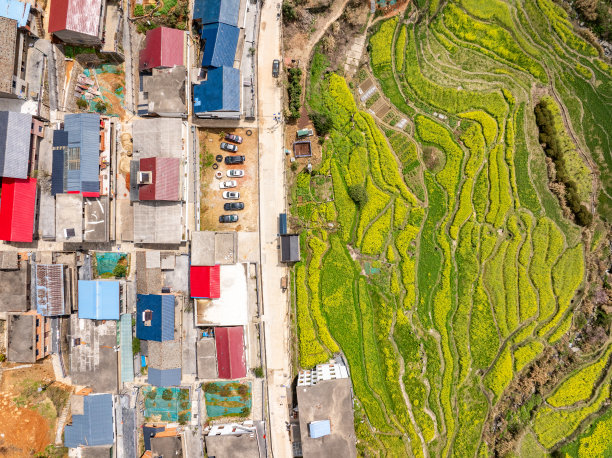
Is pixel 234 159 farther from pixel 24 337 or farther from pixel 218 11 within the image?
pixel 24 337

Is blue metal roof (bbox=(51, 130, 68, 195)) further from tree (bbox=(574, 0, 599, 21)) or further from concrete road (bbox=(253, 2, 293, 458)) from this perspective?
tree (bbox=(574, 0, 599, 21))

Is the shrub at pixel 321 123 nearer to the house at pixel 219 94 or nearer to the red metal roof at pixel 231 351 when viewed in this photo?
the house at pixel 219 94

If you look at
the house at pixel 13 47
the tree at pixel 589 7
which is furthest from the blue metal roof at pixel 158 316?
the tree at pixel 589 7

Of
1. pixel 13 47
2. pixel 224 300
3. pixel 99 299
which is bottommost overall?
pixel 224 300

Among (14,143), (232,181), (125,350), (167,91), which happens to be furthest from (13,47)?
(125,350)

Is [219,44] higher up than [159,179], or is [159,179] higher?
[219,44]

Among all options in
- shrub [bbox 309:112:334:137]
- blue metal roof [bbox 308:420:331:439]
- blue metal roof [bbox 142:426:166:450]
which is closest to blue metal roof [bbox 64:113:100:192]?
shrub [bbox 309:112:334:137]
